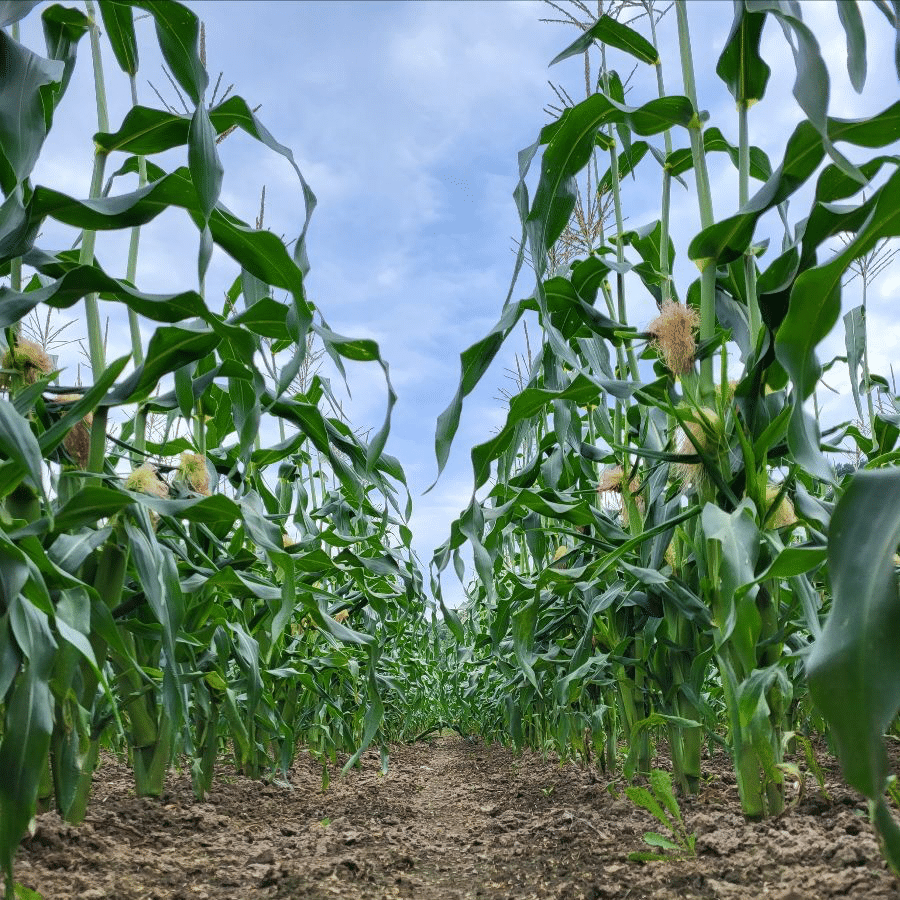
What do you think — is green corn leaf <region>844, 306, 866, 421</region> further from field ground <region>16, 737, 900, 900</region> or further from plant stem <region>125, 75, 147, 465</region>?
plant stem <region>125, 75, 147, 465</region>

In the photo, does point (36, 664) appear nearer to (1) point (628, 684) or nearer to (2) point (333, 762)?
(1) point (628, 684)

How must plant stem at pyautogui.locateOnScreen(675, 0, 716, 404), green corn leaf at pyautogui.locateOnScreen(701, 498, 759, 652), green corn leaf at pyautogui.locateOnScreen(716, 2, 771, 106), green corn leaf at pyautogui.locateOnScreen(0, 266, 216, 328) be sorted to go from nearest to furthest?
green corn leaf at pyautogui.locateOnScreen(701, 498, 759, 652)
green corn leaf at pyautogui.locateOnScreen(0, 266, 216, 328)
green corn leaf at pyautogui.locateOnScreen(716, 2, 771, 106)
plant stem at pyautogui.locateOnScreen(675, 0, 716, 404)

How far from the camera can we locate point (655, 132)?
167cm

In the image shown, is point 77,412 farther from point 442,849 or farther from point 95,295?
point 442,849

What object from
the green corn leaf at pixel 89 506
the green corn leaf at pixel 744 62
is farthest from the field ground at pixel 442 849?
the green corn leaf at pixel 744 62

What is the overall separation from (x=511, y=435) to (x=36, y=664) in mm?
994

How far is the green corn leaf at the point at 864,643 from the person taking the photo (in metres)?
0.63

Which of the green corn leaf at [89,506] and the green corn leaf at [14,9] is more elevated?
the green corn leaf at [14,9]

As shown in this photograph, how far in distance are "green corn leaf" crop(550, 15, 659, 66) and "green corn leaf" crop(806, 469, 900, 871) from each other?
1.29 m

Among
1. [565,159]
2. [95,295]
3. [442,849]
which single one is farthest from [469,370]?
[442,849]

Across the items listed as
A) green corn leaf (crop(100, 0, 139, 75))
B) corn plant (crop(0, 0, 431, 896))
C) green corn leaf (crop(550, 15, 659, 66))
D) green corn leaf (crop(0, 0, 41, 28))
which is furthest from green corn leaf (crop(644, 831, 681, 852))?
green corn leaf (crop(100, 0, 139, 75))

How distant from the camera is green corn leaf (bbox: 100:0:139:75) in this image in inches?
60.3

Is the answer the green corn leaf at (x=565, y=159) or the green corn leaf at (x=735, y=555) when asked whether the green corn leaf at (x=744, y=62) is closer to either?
the green corn leaf at (x=565, y=159)

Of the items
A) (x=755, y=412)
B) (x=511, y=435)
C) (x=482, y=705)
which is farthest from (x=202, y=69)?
(x=482, y=705)
